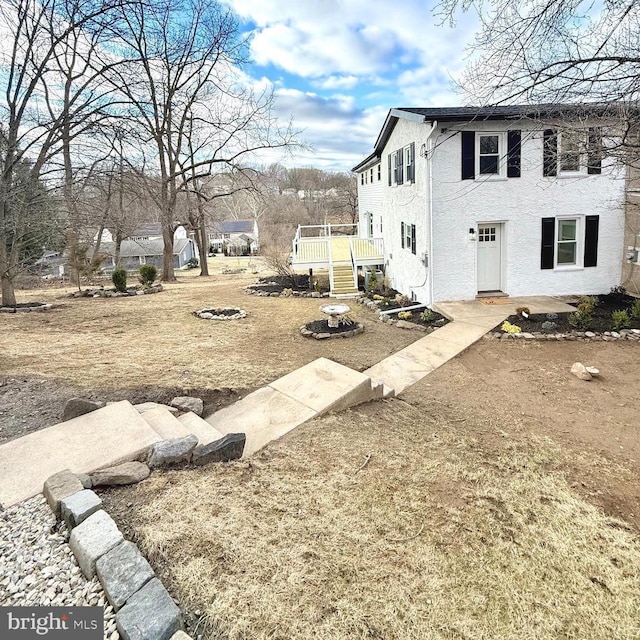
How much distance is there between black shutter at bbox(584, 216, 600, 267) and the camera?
11219mm

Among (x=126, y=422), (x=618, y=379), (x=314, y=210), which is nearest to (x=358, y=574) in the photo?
(x=126, y=422)

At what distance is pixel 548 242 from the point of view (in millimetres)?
11266

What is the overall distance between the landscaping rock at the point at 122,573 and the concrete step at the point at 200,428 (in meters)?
1.47

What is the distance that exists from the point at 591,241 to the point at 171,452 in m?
12.0

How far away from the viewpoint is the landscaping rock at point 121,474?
10.5 feet

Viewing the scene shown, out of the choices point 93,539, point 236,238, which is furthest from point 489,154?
point 236,238

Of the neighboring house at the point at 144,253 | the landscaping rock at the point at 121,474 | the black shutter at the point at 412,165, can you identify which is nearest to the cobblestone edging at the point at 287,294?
the black shutter at the point at 412,165

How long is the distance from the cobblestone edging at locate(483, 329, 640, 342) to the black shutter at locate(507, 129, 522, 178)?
4684 mm

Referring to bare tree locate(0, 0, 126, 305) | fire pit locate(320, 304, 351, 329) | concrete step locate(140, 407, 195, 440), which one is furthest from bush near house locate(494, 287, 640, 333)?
bare tree locate(0, 0, 126, 305)

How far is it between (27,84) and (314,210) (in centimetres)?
4120

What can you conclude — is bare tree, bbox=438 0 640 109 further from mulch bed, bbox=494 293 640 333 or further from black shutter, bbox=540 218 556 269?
black shutter, bbox=540 218 556 269

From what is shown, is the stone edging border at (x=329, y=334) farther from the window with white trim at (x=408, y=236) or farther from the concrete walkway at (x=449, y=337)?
the window with white trim at (x=408, y=236)

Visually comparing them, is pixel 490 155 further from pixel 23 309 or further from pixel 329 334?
pixel 23 309

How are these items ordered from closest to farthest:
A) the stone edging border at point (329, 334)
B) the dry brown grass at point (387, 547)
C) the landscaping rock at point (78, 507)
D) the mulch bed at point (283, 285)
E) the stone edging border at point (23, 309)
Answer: the dry brown grass at point (387, 547), the landscaping rock at point (78, 507), the stone edging border at point (329, 334), the stone edging border at point (23, 309), the mulch bed at point (283, 285)
